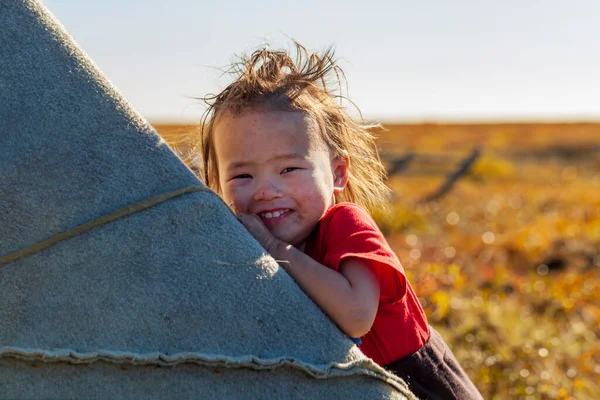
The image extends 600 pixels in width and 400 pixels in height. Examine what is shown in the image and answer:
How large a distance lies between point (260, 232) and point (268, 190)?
138 mm

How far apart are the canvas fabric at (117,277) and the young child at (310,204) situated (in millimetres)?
200

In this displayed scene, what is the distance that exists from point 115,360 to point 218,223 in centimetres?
37

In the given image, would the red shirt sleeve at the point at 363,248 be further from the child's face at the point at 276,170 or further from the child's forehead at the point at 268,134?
the child's forehead at the point at 268,134

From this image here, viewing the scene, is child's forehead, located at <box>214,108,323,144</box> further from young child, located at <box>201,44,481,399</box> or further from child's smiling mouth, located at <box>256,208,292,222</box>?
child's smiling mouth, located at <box>256,208,292,222</box>

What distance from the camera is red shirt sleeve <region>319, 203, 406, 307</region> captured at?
5.96 feet

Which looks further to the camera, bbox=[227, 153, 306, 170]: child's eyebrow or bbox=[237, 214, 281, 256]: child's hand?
bbox=[227, 153, 306, 170]: child's eyebrow

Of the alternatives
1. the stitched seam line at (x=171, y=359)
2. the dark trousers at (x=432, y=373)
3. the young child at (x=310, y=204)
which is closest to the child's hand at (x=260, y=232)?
the young child at (x=310, y=204)

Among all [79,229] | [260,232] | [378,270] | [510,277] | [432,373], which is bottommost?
[510,277]

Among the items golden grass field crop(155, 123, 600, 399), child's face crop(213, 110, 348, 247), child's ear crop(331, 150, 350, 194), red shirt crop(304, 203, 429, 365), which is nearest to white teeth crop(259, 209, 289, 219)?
child's face crop(213, 110, 348, 247)

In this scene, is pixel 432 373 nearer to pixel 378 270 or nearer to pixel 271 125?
pixel 378 270

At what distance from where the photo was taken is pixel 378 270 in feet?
5.99

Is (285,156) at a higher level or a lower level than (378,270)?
higher

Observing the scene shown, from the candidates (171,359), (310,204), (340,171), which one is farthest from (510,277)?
(171,359)

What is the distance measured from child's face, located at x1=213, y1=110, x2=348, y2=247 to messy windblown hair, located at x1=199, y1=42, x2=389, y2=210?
4 cm
